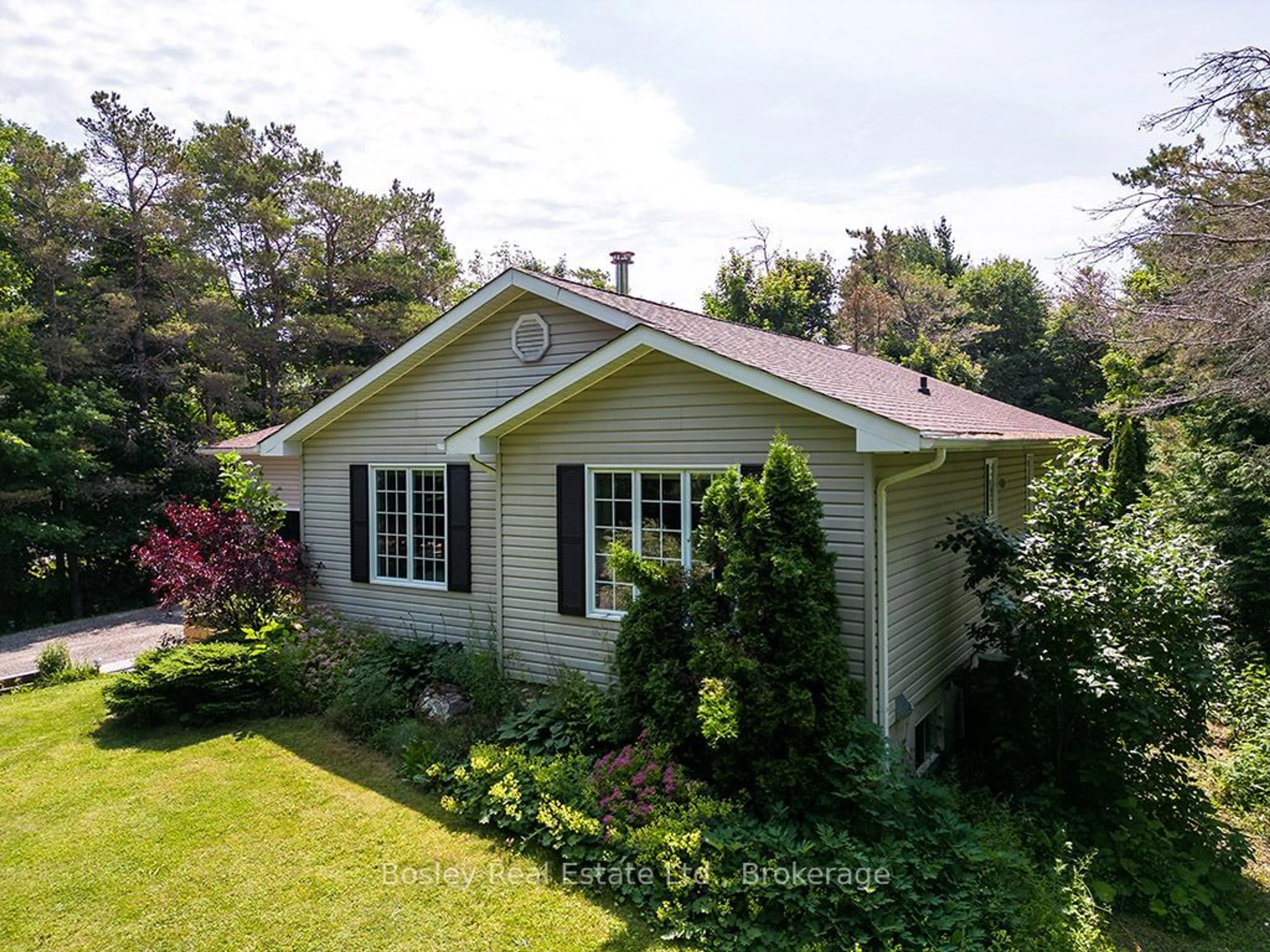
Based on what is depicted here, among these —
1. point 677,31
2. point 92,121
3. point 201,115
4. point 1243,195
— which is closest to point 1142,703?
point 677,31

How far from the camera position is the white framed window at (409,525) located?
A: 30.7 feet

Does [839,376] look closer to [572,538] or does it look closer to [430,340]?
[572,538]

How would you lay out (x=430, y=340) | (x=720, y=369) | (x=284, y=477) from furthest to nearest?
(x=284, y=477) → (x=430, y=340) → (x=720, y=369)

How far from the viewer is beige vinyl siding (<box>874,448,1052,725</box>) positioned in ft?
21.0

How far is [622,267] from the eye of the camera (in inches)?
421

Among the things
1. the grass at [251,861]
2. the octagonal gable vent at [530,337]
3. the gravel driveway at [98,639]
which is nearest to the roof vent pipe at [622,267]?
the octagonal gable vent at [530,337]

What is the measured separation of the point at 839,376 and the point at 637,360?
257 cm

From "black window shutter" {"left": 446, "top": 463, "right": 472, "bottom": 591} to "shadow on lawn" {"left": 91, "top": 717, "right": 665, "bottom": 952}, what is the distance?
7.16 ft

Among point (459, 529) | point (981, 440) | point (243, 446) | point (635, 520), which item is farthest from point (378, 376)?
point (981, 440)

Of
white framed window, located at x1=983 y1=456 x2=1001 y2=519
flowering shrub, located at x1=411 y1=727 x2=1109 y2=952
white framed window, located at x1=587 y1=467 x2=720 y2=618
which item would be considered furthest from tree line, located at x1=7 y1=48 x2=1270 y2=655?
flowering shrub, located at x1=411 y1=727 x2=1109 y2=952

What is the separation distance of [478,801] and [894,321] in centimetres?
2892

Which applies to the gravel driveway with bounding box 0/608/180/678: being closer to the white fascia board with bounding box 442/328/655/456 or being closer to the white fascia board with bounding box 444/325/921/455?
the white fascia board with bounding box 442/328/655/456

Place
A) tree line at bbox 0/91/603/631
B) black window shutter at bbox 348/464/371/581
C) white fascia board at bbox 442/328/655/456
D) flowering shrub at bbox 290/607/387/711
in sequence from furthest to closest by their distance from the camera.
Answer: tree line at bbox 0/91/603/631, black window shutter at bbox 348/464/371/581, flowering shrub at bbox 290/607/387/711, white fascia board at bbox 442/328/655/456

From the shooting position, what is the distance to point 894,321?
30.1m
